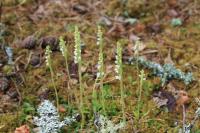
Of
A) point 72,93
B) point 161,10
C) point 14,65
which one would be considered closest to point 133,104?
point 72,93

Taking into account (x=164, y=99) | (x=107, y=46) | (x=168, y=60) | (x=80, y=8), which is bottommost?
(x=164, y=99)

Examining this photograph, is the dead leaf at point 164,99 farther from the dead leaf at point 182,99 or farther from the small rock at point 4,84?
the small rock at point 4,84

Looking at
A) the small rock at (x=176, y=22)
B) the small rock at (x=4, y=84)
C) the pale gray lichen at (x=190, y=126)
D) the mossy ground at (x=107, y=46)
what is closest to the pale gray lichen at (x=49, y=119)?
the mossy ground at (x=107, y=46)

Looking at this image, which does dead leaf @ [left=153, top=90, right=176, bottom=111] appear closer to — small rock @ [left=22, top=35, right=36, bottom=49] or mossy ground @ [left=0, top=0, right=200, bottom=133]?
mossy ground @ [left=0, top=0, right=200, bottom=133]

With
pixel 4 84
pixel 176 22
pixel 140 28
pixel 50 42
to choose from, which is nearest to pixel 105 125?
pixel 4 84

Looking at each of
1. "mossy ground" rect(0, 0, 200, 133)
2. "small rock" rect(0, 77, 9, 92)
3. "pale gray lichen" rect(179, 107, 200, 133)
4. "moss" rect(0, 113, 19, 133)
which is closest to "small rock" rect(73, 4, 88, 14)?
"mossy ground" rect(0, 0, 200, 133)

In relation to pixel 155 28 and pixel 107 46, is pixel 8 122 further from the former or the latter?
pixel 155 28

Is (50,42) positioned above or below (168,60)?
above
